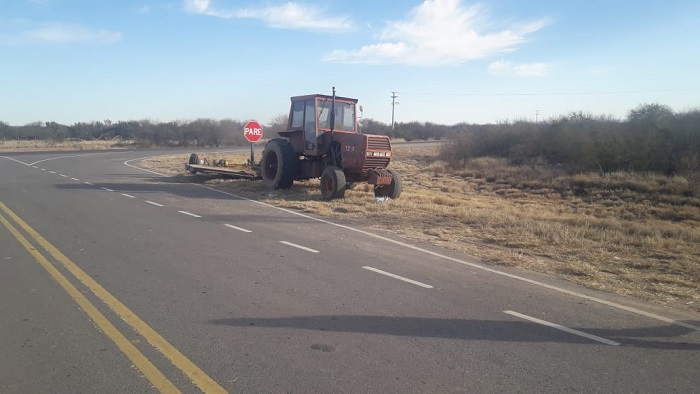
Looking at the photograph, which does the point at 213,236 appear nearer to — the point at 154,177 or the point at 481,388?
the point at 481,388

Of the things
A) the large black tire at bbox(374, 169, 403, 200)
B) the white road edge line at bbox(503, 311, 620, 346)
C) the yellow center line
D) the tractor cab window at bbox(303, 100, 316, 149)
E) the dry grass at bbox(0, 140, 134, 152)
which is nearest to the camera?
the yellow center line

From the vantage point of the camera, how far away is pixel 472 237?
10.8 m

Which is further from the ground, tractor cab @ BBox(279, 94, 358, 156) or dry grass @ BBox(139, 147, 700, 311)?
tractor cab @ BBox(279, 94, 358, 156)

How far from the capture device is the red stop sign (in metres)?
22.7

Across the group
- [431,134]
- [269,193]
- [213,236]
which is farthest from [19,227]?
[431,134]

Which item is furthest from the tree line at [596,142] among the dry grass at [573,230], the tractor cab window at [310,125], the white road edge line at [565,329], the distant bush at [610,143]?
the white road edge line at [565,329]

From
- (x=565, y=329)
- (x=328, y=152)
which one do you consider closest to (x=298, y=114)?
(x=328, y=152)

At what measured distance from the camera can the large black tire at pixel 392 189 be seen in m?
16.3

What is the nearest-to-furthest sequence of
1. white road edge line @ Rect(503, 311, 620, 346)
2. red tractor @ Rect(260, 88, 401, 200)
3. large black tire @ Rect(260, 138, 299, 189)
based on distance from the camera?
white road edge line @ Rect(503, 311, 620, 346)
red tractor @ Rect(260, 88, 401, 200)
large black tire @ Rect(260, 138, 299, 189)

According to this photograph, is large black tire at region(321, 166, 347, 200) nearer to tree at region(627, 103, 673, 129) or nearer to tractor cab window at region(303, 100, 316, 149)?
tractor cab window at region(303, 100, 316, 149)

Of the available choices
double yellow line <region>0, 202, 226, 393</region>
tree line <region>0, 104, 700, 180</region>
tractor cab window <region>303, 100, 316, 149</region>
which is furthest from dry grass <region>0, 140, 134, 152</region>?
double yellow line <region>0, 202, 226, 393</region>

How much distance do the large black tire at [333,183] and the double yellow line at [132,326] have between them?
8181 mm

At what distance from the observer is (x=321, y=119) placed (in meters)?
17.0

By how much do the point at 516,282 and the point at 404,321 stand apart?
2.45m
